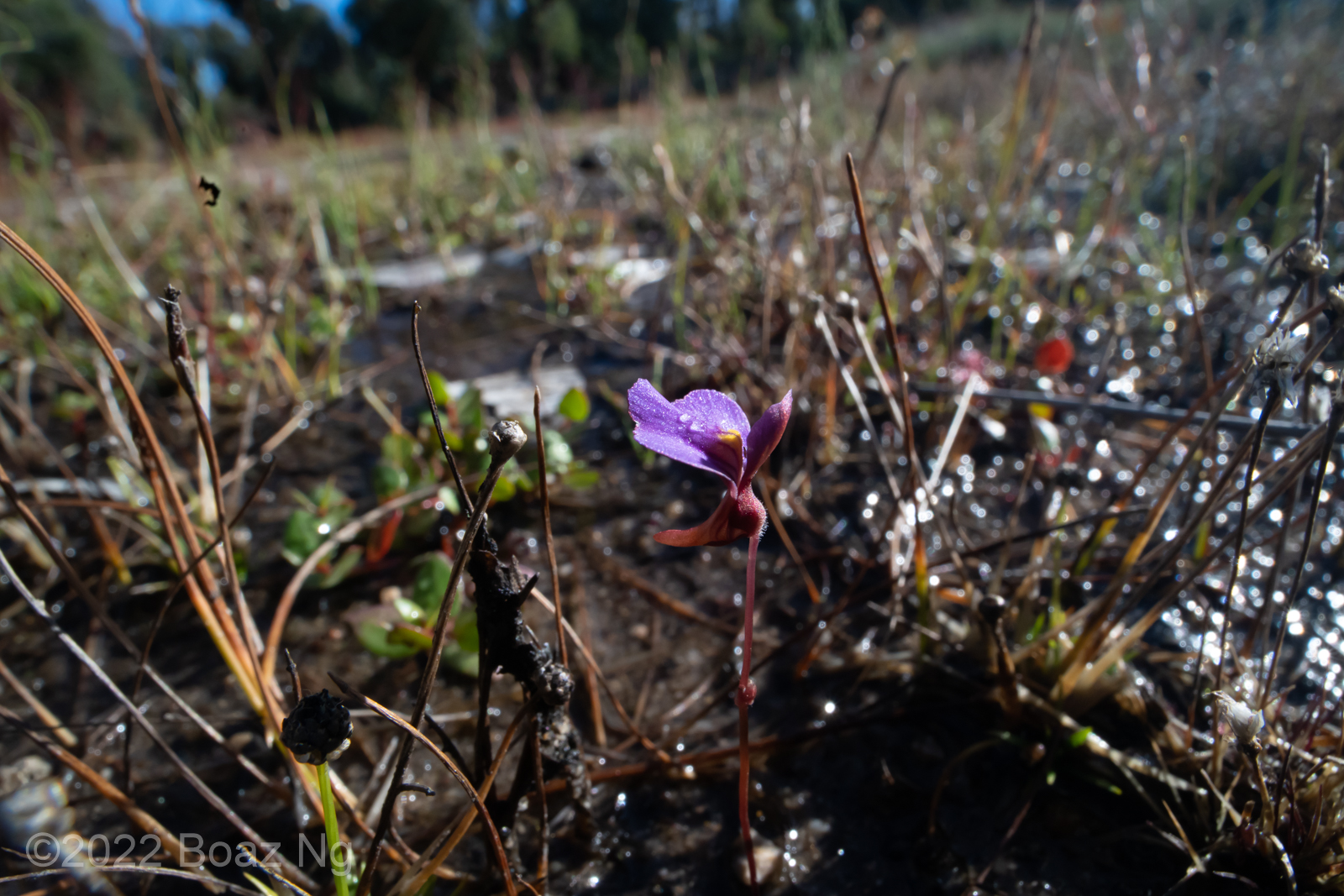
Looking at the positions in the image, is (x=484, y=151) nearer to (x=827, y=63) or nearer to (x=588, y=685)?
(x=827, y=63)

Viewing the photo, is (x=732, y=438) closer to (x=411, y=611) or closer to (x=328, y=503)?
(x=411, y=611)

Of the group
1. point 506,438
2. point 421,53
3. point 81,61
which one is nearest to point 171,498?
point 506,438

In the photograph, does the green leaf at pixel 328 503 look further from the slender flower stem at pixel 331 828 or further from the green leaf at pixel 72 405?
the green leaf at pixel 72 405

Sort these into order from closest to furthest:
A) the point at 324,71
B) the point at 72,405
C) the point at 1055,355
Answer: the point at 1055,355, the point at 72,405, the point at 324,71

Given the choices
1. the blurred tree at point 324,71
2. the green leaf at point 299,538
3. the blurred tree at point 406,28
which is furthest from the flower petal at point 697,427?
the blurred tree at point 406,28

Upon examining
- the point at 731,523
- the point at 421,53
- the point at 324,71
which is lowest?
the point at 731,523

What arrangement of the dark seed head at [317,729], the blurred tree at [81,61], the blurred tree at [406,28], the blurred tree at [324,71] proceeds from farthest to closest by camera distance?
1. the blurred tree at [406,28]
2. the blurred tree at [324,71]
3. the blurred tree at [81,61]
4. the dark seed head at [317,729]

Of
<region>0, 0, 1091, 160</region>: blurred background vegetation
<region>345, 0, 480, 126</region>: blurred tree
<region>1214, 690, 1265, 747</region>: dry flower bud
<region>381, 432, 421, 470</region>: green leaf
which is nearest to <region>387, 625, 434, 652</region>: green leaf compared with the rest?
<region>381, 432, 421, 470</region>: green leaf
